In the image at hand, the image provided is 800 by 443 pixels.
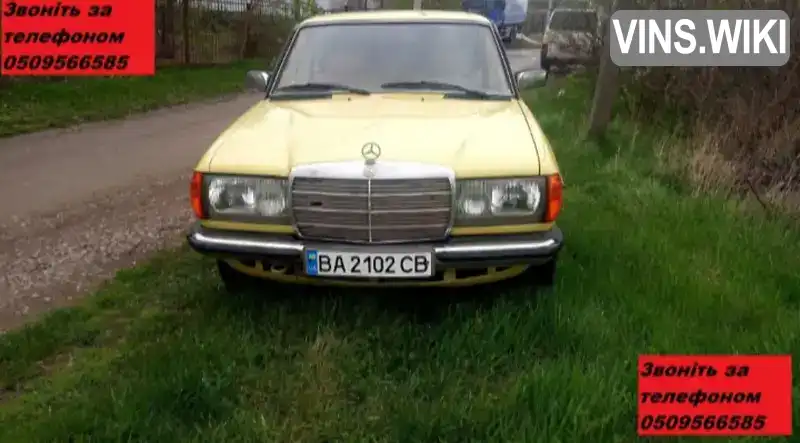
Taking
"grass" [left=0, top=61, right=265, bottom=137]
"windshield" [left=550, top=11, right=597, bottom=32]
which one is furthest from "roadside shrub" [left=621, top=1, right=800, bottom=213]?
"grass" [left=0, top=61, right=265, bottom=137]

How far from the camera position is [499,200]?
363 cm

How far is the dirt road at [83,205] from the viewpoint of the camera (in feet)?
16.1

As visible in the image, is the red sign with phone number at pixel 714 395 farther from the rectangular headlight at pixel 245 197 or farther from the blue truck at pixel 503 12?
the blue truck at pixel 503 12

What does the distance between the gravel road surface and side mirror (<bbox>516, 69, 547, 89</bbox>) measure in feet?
8.86

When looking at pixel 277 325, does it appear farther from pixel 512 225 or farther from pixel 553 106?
pixel 553 106

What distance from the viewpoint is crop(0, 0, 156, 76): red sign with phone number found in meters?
12.7

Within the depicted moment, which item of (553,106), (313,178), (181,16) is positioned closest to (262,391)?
(313,178)

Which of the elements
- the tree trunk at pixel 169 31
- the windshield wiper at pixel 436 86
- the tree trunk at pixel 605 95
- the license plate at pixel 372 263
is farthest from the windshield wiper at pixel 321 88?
the tree trunk at pixel 169 31

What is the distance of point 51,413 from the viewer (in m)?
3.15

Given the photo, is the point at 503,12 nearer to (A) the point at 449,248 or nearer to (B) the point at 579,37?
(B) the point at 579,37

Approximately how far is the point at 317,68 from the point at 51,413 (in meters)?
2.62

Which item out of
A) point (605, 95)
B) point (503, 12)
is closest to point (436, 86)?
point (605, 95)

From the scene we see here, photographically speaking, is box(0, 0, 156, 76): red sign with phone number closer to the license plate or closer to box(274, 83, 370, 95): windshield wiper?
box(274, 83, 370, 95): windshield wiper

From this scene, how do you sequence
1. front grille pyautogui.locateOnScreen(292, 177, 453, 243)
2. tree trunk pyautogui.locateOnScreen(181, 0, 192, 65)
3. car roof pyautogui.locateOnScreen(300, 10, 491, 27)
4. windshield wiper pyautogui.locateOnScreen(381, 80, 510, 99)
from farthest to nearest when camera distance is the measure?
tree trunk pyautogui.locateOnScreen(181, 0, 192, 65)
car roof pyautogui.locateOnScreen(300, 10, 491, 27)
windshield wiper pyautogui.locateOnScreen(381, 80, 510, 99)
front grille pyautogui.locateOnScreen(292, 177, 453, 243)
